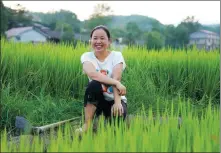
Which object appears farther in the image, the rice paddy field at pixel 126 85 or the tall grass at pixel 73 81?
the tall grass at pixel 73 81

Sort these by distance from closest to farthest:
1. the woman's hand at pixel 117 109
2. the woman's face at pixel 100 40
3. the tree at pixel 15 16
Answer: the woman's hand at pixel 117 109
the woman's face at pixel 100 40
the tree at pixel 15 16

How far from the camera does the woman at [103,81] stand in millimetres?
2760

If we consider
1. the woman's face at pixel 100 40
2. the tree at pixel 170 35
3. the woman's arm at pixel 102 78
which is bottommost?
the tree at pixel 170 35

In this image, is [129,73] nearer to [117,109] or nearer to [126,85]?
[126,85]

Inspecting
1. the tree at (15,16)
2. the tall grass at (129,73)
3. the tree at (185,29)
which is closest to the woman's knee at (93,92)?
the tall grass at (129,73)

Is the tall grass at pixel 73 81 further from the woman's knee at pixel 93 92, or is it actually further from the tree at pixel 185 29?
the tree at pixel 185 29

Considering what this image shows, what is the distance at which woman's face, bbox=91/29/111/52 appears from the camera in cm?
292

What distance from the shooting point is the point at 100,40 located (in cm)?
291

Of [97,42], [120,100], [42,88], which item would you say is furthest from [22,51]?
[120,100]

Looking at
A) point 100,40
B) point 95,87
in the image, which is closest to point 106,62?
point 100,40

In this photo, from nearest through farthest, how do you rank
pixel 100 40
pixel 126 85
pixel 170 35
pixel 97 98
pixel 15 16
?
pixel 97 98, pixel 100 40, pixel 126 85, pixel 15 16, pixel 170 35

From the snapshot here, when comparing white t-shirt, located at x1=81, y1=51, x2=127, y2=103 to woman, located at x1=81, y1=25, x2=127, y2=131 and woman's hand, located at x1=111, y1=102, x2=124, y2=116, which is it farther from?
woman's hand, located at x1=111, y1=102, x2=124, y2=116

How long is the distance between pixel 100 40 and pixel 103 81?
0.33m

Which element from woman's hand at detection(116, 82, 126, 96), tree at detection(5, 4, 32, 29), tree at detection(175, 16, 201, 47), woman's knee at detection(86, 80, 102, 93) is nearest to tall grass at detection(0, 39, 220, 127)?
woman's hand at detection(116, 82, 126, 96)
